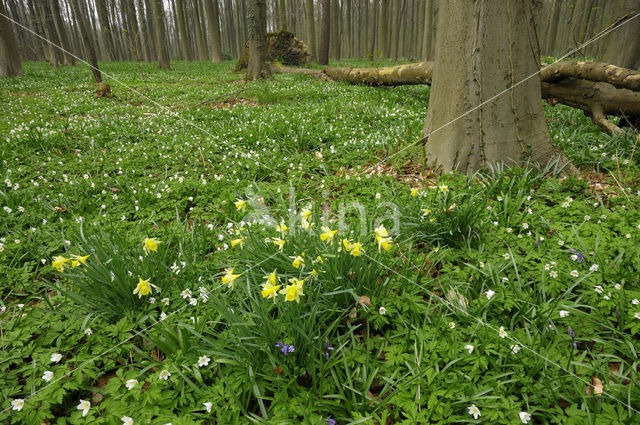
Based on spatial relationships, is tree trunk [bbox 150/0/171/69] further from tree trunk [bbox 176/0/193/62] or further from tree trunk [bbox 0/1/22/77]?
tree trunk [bbox 0/1/22/77]

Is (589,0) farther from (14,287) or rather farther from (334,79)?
(14,287)

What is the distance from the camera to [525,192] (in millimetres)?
2809

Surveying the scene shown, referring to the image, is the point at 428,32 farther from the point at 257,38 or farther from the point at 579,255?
the point at 579,255

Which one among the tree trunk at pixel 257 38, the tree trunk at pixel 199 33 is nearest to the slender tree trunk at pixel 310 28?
the tree trunk at pixel 257 38

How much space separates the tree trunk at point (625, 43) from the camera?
6328 millimetres

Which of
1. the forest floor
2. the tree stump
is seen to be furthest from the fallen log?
the tree stump

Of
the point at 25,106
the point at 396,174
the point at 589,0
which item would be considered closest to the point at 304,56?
the point at 25,106

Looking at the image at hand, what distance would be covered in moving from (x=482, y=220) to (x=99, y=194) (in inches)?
144

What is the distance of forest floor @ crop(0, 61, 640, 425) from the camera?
139 cm

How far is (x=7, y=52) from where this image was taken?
10672 mm

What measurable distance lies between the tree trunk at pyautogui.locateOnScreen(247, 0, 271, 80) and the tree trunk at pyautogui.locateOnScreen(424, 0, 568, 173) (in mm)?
6494

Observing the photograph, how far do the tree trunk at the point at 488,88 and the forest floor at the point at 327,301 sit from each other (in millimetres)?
263

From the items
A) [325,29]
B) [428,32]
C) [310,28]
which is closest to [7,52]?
[325,29]

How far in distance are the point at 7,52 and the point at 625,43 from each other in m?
17.6
